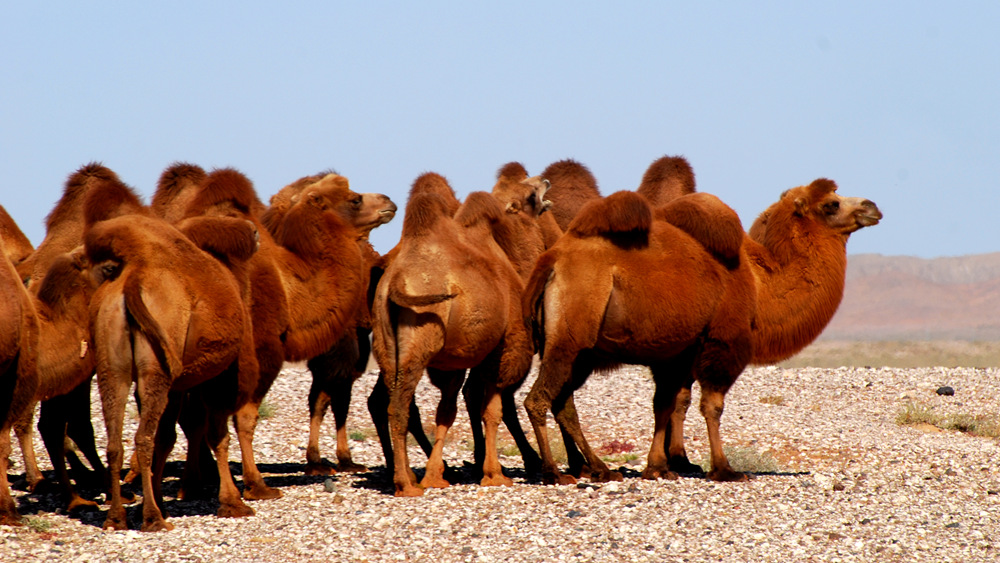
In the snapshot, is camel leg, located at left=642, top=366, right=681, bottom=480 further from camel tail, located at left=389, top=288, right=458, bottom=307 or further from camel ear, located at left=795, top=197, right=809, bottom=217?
camel tail, located at left=389, top=288, right=458, bottom=307

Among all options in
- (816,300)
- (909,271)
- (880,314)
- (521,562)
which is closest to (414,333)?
(521,562)

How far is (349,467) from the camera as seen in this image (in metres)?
10.8

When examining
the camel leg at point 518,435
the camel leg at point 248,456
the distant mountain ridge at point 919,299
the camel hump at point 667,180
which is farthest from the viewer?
the distant mountain ridge at point 919,299

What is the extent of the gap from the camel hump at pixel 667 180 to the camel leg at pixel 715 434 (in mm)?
2655

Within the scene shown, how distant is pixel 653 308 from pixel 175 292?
3.62 metres

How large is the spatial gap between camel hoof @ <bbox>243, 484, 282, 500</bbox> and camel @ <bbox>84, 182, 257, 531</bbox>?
56 centimetres

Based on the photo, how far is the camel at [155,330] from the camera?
7492 mm

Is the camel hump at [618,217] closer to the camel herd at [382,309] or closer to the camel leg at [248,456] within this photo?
the camel herd at [382,309]

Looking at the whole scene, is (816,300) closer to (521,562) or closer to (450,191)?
(450,191)

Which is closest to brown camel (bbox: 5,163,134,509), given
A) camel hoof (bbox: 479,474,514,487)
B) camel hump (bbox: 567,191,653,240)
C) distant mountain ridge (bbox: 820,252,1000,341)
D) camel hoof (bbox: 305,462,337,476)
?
camel hoof (bbox: 305,462,337,476)

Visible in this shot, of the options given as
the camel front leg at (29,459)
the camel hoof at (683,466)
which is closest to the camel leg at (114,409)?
the camel front leg at (29,459)

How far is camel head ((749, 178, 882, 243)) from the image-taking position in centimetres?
1052

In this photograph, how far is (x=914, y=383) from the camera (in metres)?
17.6

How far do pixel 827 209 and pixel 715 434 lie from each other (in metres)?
2.33
